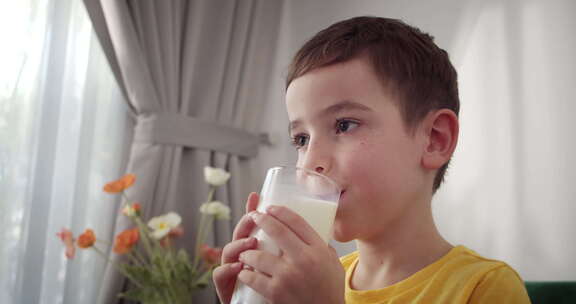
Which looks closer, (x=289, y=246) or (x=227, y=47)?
(x=289, y=246)

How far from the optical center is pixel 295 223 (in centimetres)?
61

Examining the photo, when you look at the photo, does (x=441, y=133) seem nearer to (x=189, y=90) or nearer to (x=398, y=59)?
(x=398, y=59)

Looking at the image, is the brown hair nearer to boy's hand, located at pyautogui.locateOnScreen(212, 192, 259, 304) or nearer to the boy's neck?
the boy's neck

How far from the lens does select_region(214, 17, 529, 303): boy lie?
0.70 meters

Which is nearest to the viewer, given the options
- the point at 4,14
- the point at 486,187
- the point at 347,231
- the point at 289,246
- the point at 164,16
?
the point at 289,246

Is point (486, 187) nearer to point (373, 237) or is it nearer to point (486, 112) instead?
point (486, 112)

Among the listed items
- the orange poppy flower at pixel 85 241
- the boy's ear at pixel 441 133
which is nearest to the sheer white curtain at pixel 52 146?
the orange poppy flower at pixel 85 241

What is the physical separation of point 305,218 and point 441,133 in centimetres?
38

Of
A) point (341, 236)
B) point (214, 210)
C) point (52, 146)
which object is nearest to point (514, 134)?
point (341, 236)

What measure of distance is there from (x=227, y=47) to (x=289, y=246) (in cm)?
193

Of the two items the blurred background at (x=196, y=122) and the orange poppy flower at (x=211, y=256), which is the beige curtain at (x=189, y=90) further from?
the orange poppy flower at (x=211, y=256)

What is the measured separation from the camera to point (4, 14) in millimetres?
1600

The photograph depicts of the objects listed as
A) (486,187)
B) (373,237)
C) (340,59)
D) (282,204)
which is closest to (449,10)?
(486,187)

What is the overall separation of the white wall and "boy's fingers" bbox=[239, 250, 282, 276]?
3.53 ft
